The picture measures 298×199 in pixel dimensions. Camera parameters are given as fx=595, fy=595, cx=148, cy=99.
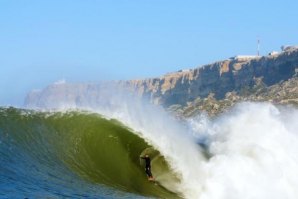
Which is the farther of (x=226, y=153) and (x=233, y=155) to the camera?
(x=226, y=153)

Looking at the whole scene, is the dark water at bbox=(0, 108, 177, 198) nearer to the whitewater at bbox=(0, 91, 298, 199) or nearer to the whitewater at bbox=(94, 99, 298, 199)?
the whitewater at bbox=(0, 91, 298, 199)

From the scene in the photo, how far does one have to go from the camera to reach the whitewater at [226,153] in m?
17.6

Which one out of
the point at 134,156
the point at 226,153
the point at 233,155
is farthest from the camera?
the point at 134,156

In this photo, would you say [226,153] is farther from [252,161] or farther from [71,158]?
[71,158]

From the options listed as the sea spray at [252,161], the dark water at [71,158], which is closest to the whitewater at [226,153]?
the sea spray at [252,161]

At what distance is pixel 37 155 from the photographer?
18.5 meters

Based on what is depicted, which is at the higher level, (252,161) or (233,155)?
(233,155)

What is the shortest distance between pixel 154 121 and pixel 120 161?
3.37 m

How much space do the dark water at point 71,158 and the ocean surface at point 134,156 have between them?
0.10 feet

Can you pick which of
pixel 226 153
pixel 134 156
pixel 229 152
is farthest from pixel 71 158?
pixel 229 152

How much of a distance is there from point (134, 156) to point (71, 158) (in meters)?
2.21

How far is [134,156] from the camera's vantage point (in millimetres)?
19891

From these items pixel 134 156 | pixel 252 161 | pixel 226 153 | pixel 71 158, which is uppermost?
pixel 226 153

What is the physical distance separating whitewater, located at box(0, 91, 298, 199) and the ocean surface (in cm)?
3
